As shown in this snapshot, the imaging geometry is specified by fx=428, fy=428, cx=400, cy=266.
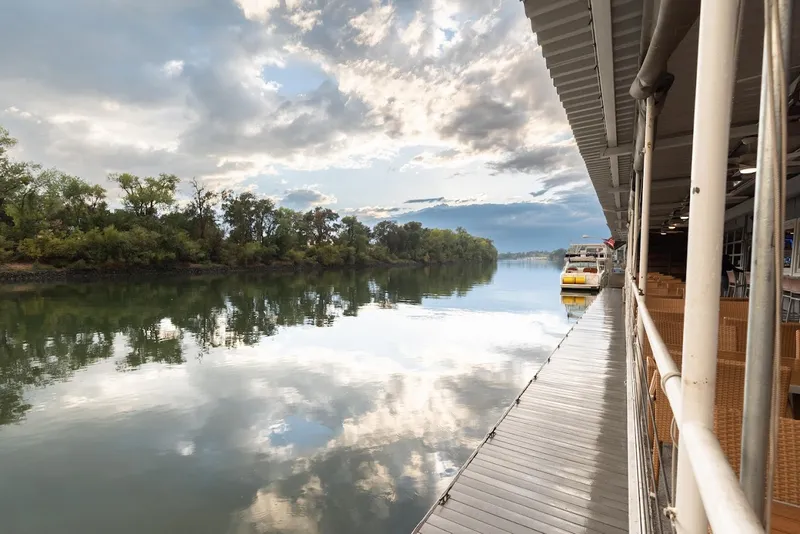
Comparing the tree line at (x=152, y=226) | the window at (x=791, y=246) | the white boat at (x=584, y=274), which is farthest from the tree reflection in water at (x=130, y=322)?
the window at (x=791, y=246)

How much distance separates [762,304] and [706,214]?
0.32 meters

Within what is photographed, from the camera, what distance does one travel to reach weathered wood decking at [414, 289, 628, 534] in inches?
105

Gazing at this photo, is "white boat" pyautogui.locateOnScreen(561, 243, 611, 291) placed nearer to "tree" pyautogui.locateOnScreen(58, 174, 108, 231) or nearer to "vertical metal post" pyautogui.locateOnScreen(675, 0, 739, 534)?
"vertical metal post" pyautogui.locateOnScreen(675, 0, 739, 534)

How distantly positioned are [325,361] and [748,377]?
890 cm

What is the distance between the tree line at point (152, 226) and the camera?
31.6 m

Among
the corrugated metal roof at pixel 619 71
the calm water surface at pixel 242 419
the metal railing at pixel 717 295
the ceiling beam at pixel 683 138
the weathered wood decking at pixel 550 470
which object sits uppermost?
the corrugated metal roof at pixel 619 71

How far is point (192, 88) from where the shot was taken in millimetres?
40188

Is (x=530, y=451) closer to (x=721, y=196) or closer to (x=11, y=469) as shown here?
(x=721, y=196)

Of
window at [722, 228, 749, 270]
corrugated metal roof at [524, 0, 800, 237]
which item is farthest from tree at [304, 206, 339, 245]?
corrugated metal roof at [524, 0, 800, 237]

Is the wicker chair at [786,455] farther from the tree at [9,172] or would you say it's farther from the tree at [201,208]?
the tree at [201,208]

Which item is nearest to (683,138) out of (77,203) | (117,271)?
(117,271)

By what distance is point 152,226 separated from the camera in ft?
124

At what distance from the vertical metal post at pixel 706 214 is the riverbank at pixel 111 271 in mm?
35600

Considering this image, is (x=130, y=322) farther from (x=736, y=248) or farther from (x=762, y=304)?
(x=736, y=248)
